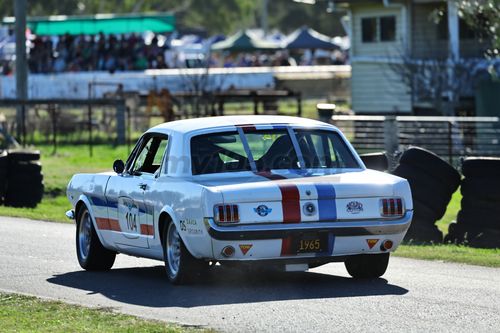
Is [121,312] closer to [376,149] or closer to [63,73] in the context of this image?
[376,149]

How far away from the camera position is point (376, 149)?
3116 centimetres

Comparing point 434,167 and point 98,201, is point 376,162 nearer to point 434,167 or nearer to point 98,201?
point 434,167

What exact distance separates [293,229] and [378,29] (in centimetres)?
3349

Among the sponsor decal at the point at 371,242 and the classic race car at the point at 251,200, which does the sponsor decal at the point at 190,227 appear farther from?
the sponsor decal at the point at 371,242

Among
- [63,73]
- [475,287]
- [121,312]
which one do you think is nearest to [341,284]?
[475,287]

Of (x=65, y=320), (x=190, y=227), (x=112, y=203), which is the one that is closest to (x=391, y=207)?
(x=190, y=227)

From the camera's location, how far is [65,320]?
29.5 ft

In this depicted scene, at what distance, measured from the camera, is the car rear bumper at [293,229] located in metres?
9.98

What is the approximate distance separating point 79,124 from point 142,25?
2112cm

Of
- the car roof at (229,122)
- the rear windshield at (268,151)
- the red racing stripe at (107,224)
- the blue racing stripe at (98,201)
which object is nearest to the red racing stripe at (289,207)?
the rear windshield at (268,151)

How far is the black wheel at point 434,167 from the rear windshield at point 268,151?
4.43 metres

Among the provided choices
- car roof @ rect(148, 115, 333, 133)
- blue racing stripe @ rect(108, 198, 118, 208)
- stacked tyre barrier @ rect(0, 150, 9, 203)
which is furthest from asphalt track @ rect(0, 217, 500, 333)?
stacked tyre barrier @ rect(0, 150, 9, 203)

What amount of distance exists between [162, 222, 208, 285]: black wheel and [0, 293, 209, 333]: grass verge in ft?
3.63

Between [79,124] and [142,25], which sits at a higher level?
[142,25]
